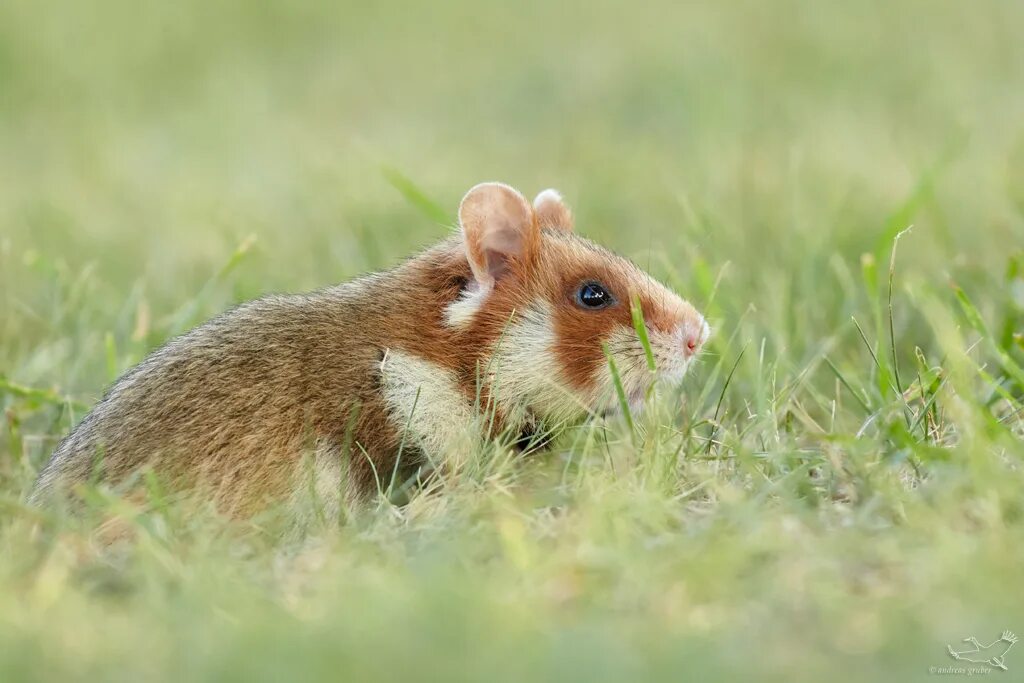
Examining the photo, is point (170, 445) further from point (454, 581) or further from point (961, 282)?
point (961, 282)

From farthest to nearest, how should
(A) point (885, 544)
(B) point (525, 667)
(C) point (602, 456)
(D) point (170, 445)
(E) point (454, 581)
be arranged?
Answer: (C) point (602, 456) → (D) point (170, 445) → (A) point (885, 544) → (E) point (454, 581) → (B) point (525, 667)

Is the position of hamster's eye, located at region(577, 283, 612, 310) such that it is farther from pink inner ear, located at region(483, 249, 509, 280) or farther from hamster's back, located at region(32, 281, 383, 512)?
hamster's back, located at region(32, 281, 383, 512)

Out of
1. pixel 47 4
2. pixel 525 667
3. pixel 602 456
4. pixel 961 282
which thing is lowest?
pixel 961 282

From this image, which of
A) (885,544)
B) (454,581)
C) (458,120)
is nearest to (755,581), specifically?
(885,544)

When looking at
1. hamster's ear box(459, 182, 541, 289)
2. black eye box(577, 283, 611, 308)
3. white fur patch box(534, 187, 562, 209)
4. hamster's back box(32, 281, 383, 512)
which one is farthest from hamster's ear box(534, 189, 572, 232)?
hamster's back box(32, 281, 383, 512)

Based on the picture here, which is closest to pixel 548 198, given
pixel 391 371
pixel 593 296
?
pixel 593 296

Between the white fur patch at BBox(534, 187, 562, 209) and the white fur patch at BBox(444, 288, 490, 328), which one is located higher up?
the white fur patch at BBox(534, 187, 562, 209)
